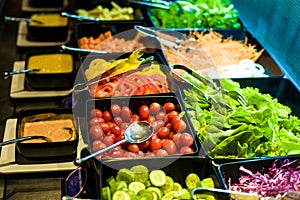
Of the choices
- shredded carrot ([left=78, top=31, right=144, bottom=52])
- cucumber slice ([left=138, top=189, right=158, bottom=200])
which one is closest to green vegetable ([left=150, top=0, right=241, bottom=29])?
shredded carrot ([left=78, top=31, right=144, bottom=52])

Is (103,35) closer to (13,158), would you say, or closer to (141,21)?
(141,21)

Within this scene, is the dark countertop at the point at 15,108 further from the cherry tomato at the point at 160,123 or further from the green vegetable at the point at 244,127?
the green vegetable at the point at 244,127

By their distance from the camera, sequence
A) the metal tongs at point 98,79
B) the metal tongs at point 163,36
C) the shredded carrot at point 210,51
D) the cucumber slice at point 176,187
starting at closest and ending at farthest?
the cucumber slice at point 176,187, the metal tongs at point 98,79, the shredded carrot at point 210,51, the metal tongs at point 163,36

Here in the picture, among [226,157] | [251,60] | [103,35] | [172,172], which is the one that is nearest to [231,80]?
[251,60]

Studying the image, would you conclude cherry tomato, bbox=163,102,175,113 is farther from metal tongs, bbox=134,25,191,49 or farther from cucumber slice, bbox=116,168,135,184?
metal tongs, bbox=134,25,191,49

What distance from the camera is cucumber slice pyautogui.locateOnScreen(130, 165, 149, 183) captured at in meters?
1.49

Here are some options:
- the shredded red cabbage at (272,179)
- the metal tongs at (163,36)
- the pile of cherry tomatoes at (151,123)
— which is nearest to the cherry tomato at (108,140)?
the pile of cherry tomatoes at (151,123)

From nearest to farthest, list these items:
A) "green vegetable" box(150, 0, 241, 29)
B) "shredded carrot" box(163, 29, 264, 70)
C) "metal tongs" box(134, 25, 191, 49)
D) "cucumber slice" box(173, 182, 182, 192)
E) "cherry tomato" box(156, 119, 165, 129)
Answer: "cucumber slice" box(173, 182, 182, 192) < "cherry tomato" box(156, 119, 165, 129) < "shredded carrot" box(163, 29, 264, 70) < "metal tongs" box(134, 25, 191, 49) < "green vegetable" box(150, 0, 241, 29)

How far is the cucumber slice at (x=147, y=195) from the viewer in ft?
4.66

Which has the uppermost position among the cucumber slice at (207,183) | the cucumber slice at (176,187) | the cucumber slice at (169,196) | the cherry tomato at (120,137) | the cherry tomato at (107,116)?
the cherry tomato at (107,116)

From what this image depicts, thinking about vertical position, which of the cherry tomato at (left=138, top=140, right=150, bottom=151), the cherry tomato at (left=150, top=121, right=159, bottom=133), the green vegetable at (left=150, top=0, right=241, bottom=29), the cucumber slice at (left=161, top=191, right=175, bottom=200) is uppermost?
the green vegetable at (left=150, top=0, right=241, bottom=29)

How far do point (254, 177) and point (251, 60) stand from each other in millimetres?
972

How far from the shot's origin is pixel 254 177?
5.00ft

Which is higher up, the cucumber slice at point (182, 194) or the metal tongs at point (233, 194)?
the metal tongs at point (233, 194)
